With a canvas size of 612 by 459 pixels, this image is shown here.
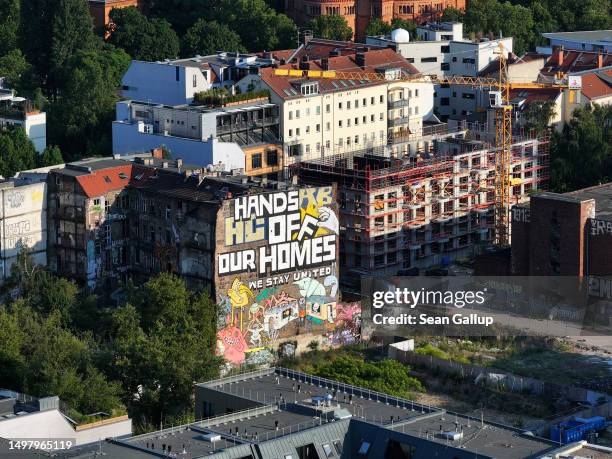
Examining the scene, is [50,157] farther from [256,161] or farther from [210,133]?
[256,161]

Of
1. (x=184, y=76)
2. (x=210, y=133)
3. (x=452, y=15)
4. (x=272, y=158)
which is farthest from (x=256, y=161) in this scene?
(x=452, y=15)

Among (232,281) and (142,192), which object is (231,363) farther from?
(142,192)

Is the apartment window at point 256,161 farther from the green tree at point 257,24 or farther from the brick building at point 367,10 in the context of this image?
the brick building at point 367,10

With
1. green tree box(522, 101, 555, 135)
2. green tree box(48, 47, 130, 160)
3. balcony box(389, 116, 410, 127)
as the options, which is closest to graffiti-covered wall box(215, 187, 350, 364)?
balcony box(389, 116, 410, 127)

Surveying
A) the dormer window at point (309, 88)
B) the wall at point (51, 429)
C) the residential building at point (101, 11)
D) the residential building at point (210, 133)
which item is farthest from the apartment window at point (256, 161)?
the residential building at point (101, 11)

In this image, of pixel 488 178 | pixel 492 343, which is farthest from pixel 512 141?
pixel 492 343

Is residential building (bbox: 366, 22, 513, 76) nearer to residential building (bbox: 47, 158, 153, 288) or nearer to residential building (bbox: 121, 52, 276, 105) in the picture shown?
residential building (bbox: 121, 52, 276, 105)

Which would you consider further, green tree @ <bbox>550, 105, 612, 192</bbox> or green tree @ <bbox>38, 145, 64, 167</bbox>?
green tree @ <bbox>550, 105, 612, 192</bbox>
